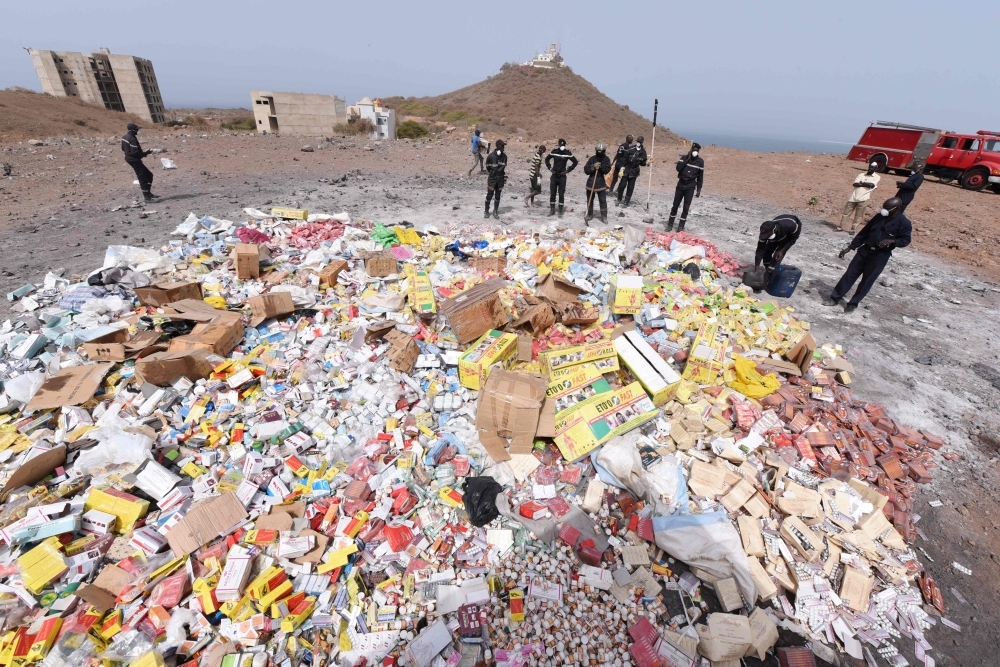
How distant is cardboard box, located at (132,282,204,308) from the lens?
501cm

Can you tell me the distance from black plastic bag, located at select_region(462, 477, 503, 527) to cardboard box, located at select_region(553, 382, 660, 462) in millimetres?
710

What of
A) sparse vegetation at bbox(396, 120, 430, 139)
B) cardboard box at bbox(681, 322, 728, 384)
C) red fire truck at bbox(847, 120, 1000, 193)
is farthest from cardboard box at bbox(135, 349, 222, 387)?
sparse vegetation at bbox(396, 120, 430, 139)

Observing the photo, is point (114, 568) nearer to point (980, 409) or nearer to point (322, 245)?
point (322, 245)

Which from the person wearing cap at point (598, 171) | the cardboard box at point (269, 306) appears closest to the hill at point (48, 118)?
the cardboard box at point (269, 306)

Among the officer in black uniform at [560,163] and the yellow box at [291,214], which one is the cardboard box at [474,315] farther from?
the officer in black uniform at [560,163]

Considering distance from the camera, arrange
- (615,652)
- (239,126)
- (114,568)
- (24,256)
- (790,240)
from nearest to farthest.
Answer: (615,652), (114,568), (790,240), (24,256), (239,126)

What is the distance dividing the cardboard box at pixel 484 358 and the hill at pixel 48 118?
767 inches

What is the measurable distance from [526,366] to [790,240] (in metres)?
4.47

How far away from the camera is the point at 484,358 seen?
13.4 feet

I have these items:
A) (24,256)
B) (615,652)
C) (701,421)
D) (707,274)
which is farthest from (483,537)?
(24,256)

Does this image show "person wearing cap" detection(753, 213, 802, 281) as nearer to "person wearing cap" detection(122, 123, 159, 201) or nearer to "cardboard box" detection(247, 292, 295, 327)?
"cardboard box" detection(247, 292, 295, 327)

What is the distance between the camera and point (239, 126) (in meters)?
27.6

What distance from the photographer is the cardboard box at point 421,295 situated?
196 inches

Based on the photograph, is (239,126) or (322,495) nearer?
(322,495)
